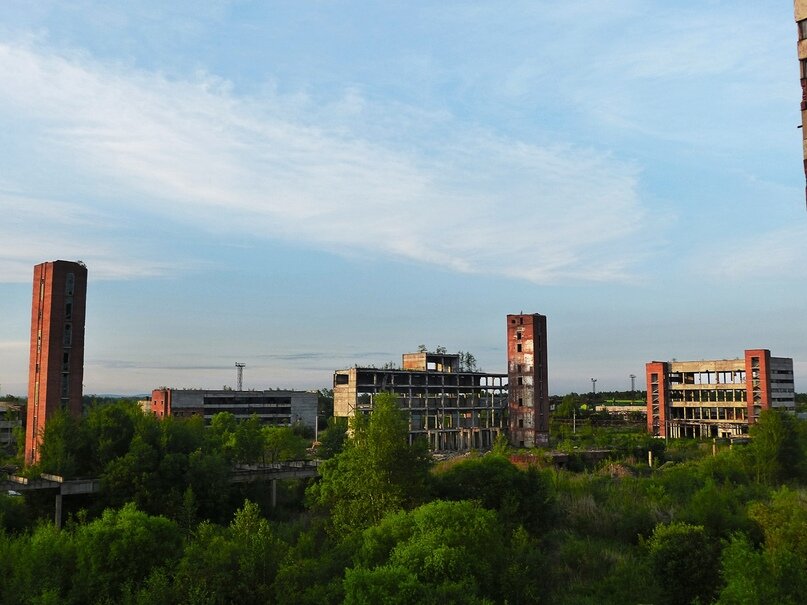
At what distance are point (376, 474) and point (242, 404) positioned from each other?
93511 mm

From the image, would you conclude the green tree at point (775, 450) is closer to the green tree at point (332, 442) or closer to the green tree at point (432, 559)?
the green tree at point (332, 442)

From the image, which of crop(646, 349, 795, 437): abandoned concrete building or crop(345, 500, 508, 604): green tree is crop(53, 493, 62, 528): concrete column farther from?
crop(646, 349, 795, 437): abandoned concrete building

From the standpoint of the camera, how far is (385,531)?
3891 cm

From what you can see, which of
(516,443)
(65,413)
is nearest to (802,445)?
(516,443)

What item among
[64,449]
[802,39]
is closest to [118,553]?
[64,449]

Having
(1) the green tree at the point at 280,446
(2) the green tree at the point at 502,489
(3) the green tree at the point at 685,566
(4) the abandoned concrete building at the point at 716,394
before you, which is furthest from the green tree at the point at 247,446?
(4) the abandoned concrete building at the point at 716,394

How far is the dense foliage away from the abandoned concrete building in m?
49.3

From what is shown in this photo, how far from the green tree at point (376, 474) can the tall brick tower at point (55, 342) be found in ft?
154

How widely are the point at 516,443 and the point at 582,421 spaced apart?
1580 inches

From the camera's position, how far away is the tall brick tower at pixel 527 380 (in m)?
118

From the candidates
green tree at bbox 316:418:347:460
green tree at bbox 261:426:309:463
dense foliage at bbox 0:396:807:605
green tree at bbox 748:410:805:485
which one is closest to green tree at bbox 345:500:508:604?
dense foliage at bbox 0:396:807:605

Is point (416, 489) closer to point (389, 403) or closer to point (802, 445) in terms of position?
point (389, 403)

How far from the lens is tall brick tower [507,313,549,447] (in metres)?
118

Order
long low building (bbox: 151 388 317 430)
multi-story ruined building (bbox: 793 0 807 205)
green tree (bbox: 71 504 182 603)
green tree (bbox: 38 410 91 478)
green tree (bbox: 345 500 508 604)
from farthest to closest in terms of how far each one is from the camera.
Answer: long low building (bbox: 151 388 317 430) → green tree (bbox: 38 410 91 478) → green tree (bbox: 71 504 182 603) → green tree (bbox: 345 500 508 604) → multi-story ruined building (bbox: 793 0 807 205)
